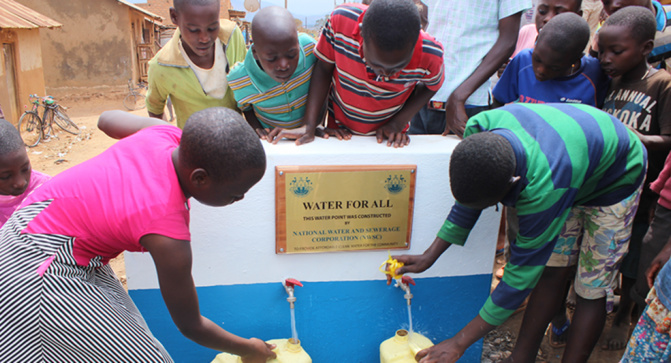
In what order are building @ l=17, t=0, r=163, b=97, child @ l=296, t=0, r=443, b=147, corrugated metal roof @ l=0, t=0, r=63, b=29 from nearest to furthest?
child @ l=296, t=0, r=443, b=147
corrugated metal roof @ l=0, t=0, r=63, b=29
building @ l=17, t=0, r=163, b=97

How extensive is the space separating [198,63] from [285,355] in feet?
5.06

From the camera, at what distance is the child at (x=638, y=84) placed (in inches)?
83.5

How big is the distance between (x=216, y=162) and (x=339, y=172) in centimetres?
82

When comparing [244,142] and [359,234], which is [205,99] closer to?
[359,234]

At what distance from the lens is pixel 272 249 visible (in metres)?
2.20

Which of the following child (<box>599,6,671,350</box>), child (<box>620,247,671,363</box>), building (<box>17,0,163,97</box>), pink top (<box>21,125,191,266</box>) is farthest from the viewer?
building (<box>17,0,163,97</box>)

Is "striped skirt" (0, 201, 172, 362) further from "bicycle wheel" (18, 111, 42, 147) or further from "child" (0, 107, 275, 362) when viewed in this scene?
"bicycle wheel" (18, 111, 42, 147)

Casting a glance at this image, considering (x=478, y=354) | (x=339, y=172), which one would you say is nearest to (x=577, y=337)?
(x=478, y=354)

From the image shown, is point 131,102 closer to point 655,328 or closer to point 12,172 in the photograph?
point 12,172

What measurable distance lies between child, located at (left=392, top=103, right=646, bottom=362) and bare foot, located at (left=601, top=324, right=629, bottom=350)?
28.6 inches

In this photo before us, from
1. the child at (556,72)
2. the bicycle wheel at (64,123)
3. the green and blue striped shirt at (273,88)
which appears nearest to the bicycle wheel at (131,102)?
the bicycle wheel at (64,123)

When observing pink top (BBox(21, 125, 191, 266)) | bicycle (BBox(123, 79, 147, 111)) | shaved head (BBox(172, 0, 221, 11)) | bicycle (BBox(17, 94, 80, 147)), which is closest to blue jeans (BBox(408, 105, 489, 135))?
shaved head (BBox(172, 0, 221, 11))

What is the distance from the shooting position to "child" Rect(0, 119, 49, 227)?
2.01 m

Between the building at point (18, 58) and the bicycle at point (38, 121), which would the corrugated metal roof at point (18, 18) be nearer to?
the building at point (18, 58)
